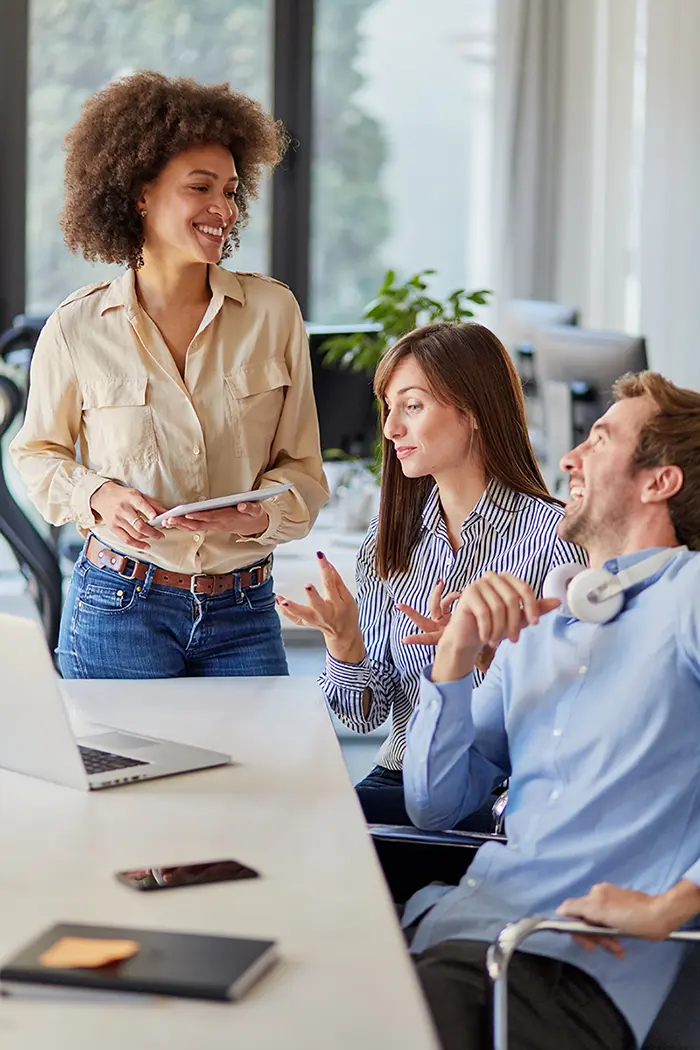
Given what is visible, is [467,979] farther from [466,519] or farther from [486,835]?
[466,519]

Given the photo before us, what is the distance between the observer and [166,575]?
2232 millimetres

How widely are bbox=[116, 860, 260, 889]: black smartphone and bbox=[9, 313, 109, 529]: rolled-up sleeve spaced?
3.20 ft

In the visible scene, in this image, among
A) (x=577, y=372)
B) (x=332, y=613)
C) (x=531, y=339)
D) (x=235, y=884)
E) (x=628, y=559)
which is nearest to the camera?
(x=235, y=884)

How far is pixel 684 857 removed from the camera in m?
1.57

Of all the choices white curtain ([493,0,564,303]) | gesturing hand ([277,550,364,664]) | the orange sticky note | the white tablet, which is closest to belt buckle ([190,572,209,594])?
the white tablet

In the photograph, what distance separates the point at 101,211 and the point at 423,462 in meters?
→ 0.72

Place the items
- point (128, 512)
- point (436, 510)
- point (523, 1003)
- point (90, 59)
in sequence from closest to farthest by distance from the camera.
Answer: point (523, 1003)
point (128, 512)
point (436, 510)
point (90, 59)

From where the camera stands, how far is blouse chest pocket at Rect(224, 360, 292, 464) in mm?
2307

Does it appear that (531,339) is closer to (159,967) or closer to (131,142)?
(131,142)

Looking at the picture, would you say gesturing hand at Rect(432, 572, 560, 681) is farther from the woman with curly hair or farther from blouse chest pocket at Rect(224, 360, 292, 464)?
blouse chest pocket at Rect(224, 360, 292, 464)

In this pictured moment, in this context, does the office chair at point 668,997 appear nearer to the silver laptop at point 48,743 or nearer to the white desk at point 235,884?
the white desk at point 235,884

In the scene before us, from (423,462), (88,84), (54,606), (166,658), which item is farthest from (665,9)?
(166,658)

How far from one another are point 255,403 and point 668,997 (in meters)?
1.18

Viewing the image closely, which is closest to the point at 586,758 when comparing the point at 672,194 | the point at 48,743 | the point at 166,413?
the point at 48,743
